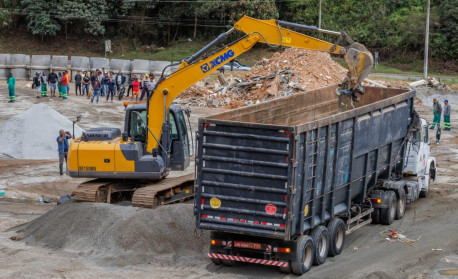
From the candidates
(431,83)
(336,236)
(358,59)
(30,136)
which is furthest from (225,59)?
(431,83)

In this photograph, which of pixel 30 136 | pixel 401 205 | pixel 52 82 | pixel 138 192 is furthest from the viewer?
pixel 52 82

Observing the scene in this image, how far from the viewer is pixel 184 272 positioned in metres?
14.1

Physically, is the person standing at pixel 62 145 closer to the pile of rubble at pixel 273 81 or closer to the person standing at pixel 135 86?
the pile of rubble at pixel 273 81

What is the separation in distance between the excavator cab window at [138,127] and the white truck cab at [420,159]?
7513 mm

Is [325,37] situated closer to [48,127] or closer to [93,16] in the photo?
[93,16]

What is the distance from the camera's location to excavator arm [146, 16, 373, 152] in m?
17.7

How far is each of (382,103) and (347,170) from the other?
2.71 metres

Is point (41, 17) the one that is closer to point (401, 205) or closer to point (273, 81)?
point (273, 81)

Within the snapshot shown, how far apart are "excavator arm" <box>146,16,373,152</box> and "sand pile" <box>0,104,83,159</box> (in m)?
9.94

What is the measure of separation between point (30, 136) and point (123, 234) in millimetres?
12531

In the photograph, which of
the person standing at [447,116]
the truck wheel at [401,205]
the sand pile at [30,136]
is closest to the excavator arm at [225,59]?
the truck wheel at [401,205]

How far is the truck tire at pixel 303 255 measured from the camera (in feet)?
44.5

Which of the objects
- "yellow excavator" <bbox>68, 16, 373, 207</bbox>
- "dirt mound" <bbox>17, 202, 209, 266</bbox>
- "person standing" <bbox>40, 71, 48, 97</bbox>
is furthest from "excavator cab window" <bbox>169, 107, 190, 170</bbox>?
"person standing" <bbox>40, 71, 48, 97</bbox>

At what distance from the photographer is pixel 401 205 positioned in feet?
61.8
